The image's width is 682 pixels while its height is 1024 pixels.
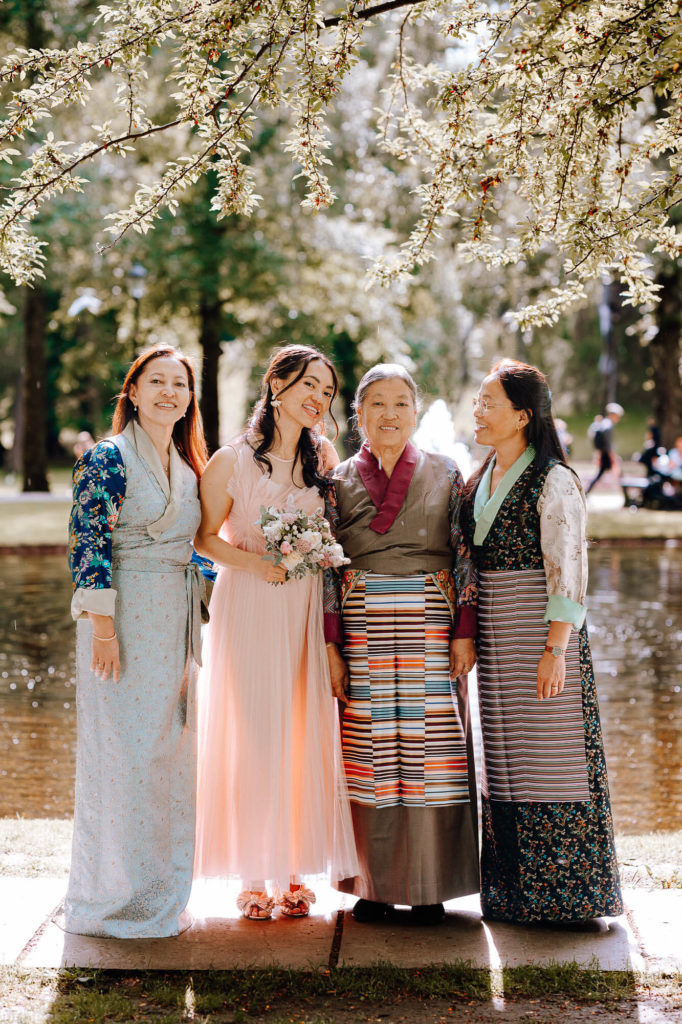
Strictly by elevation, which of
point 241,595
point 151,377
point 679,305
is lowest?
point 241,595

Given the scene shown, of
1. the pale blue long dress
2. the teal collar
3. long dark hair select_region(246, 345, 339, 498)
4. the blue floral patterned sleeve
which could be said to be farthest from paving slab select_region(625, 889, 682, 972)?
the blue floral patterned sleeve

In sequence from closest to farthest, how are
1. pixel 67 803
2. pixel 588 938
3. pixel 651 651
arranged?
1. pixel 588 938
2. pixel 67 803
3. pixel 651 651

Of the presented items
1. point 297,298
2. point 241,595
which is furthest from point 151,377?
point 297,298

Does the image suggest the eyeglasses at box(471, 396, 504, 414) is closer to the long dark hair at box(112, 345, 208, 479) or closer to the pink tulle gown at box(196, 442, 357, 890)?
the pink tulle gown at box(196, 442, 357, 890)

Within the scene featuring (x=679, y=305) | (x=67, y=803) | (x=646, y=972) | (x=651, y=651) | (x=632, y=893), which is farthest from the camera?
(x=679, y=305)

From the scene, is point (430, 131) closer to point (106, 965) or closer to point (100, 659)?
point (100, 659)

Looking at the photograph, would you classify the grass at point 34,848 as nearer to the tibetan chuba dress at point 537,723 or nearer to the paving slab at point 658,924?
the tibetan chuba dress at point 537,723

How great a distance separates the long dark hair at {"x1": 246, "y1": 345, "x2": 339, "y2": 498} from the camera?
4.33m

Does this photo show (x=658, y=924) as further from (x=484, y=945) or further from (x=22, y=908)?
(x=22, y=908)

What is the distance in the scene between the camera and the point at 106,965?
12.5 ft

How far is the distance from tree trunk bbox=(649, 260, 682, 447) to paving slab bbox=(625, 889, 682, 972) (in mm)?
21400

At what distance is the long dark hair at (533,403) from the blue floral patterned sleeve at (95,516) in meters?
1.53

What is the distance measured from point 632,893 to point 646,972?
807 millimetres

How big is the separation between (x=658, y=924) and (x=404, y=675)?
1.38 meters
